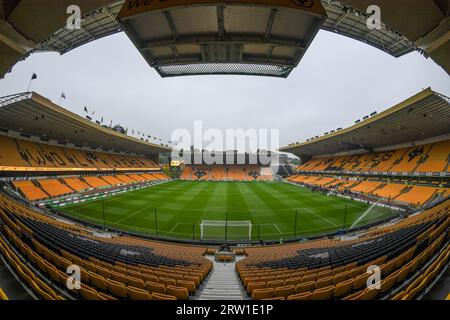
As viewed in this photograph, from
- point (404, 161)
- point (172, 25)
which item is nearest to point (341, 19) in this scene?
point (172, 25)

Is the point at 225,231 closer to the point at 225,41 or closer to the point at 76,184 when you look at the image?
the point at 225,41

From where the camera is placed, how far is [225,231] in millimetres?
15422

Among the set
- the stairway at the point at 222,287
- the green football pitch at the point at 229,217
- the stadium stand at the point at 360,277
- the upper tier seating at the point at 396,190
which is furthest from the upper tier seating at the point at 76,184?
the upper tier seating at the point at 396,190

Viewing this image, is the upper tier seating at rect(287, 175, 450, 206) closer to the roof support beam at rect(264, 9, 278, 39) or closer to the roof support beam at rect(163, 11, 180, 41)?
the roof support beam at rect(264, 9, 278, 39)

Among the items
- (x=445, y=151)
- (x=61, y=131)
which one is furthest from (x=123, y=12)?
(x=445, y=151)

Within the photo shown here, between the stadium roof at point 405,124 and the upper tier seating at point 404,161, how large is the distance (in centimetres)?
187

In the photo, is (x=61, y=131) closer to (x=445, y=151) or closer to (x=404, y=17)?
(x=404, y=17)

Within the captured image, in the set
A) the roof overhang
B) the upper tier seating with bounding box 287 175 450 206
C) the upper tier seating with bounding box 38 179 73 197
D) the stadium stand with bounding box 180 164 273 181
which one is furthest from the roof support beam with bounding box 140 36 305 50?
the stadium stand with bounding box 180 164 273 181

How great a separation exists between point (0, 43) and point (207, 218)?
18093 mm

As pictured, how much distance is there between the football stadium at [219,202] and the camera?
3.25 m

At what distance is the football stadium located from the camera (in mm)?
3254

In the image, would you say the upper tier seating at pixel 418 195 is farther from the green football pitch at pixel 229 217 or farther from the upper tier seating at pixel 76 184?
the upper tier seating at pixel 76 184

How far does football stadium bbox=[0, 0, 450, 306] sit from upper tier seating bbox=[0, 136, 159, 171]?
0.24 metres

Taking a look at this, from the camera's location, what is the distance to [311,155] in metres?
62.5
